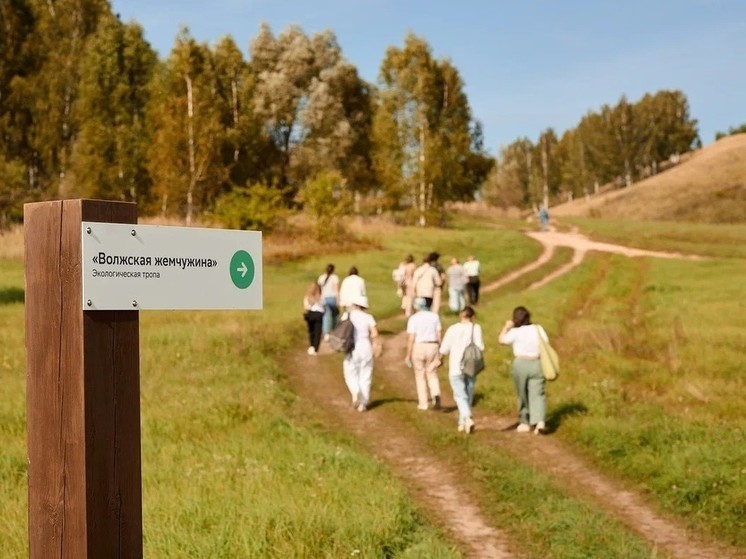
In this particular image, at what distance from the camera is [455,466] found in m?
10.1

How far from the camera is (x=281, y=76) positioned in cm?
5550

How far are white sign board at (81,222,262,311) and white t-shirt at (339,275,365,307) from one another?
43.4 ft

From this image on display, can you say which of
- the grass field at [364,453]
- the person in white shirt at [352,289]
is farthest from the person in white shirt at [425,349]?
the person in white shirt at [352,289]

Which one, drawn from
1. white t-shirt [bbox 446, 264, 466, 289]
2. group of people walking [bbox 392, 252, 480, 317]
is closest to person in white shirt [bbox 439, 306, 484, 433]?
group of people walking [bbox 392, 252, 480, 317]

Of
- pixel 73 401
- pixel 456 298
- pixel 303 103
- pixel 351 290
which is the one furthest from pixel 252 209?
pixel 73 401

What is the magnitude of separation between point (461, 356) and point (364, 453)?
268cm

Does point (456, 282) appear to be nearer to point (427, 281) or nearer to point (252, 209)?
point (427, 281)

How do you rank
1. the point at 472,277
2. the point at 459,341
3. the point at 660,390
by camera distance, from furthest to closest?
1. the point at 472,277
2. the point at 660,390
3. the point at 459,341

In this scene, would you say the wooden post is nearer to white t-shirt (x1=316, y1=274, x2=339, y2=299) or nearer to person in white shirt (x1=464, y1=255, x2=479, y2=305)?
white t-shirt (x1=316, y1=274, x2=339, y2=299)

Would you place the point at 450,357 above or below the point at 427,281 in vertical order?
below

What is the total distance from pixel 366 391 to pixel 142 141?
3860cm

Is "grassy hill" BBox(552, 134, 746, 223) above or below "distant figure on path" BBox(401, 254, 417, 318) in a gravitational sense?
above

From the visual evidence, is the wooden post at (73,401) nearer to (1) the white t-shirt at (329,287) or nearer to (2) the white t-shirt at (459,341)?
(2) the white t-shirt at (459,341)

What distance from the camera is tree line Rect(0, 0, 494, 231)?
147 ft
